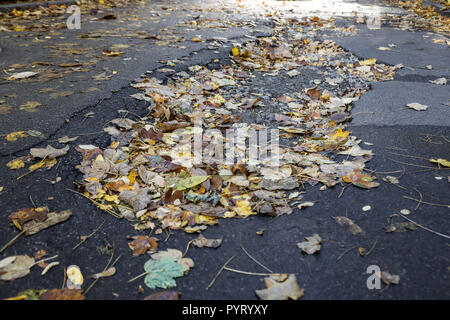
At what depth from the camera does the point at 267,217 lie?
1700 mm

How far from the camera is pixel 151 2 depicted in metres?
7.82

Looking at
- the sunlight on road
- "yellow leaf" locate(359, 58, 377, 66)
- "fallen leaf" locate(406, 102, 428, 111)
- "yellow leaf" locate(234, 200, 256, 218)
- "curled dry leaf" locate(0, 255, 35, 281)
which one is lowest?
"curled dry leaf" locate(0, 255, 35, 281)

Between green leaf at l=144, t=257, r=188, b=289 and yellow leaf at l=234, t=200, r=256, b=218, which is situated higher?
yellow leaf at l=234, t=200, r=256, b=218

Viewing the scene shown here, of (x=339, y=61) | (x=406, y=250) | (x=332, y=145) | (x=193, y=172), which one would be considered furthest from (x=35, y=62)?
(x=406, y=250)

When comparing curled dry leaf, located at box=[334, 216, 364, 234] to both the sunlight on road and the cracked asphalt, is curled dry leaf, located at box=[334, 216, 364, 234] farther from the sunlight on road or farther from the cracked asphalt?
the sunlight on road

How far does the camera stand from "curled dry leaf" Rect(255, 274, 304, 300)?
1284mm

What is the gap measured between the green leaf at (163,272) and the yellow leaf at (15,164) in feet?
3.59

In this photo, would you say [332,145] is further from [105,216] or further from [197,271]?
[105,216]

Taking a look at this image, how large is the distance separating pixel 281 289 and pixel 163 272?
1.62ft

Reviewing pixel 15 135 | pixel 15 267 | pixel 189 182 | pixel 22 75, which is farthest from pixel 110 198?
pixel 22 75

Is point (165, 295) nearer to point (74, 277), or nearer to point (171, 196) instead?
point (74, 277)

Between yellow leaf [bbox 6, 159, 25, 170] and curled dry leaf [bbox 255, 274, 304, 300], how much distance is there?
5.13 feet

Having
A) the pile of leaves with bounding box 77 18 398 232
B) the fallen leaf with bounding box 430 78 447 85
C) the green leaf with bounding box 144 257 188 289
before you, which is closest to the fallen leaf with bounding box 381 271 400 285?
the pile of leaves with bounding box 77 18 398 232

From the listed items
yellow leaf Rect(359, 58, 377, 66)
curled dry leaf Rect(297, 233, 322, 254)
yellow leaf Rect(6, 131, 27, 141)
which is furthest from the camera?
yellow leaf Rect(359, 58, 377, 66)
